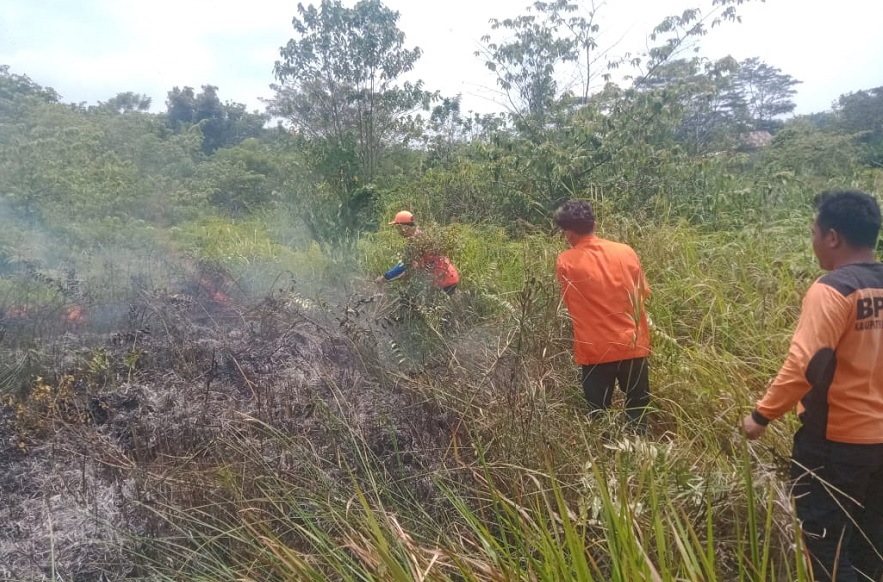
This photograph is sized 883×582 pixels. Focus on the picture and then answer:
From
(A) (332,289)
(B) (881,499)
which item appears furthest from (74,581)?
(A) (332,289)

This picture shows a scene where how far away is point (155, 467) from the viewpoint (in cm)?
296

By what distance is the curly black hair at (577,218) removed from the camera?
3.44 metres

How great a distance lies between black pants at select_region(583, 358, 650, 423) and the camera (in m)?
3.38

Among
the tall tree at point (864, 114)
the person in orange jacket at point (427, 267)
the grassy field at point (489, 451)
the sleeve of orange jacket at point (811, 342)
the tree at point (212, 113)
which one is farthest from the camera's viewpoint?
the tree at point (212, 113)

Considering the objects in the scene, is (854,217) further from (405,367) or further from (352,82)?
(352,82)

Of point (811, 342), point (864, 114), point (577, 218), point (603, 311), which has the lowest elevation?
point (603, 311)

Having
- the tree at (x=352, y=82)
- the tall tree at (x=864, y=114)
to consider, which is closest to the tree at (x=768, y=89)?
the tall tree at (x=864, y=114)

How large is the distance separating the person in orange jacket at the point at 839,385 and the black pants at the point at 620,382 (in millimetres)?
1242

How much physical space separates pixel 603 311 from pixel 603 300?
0.19 feet

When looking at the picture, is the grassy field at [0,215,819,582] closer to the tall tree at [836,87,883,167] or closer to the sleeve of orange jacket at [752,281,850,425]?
the sleeve of orange jacket at [752,281,850,425]

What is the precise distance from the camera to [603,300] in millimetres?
3330

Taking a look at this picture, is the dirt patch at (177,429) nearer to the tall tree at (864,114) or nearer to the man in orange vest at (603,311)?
the man in orange vest at (603,311)

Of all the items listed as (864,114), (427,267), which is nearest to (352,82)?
(427,267)

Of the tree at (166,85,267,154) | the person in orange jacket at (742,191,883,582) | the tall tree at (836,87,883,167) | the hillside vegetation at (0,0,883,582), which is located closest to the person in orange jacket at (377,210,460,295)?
the hillside vegetation at (0,0,883,582)
